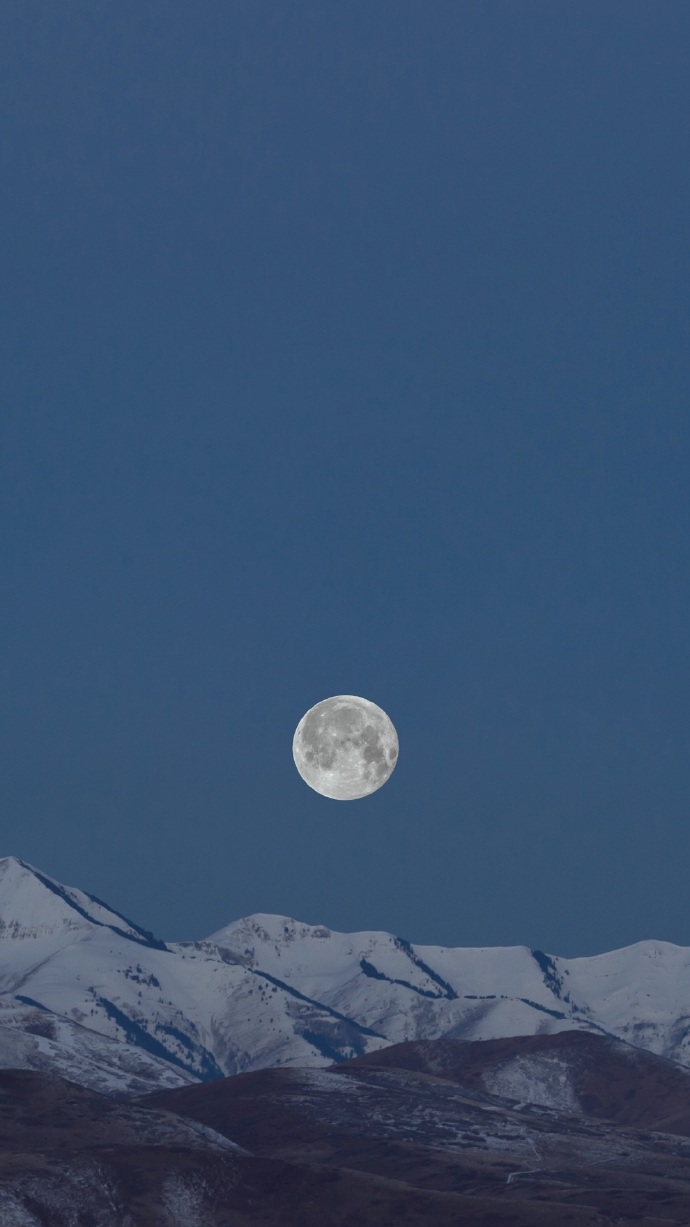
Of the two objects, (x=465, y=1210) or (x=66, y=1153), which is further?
(x=66, y=1153)

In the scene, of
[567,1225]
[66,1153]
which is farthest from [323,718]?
[66,1153]

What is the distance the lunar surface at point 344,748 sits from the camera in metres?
135

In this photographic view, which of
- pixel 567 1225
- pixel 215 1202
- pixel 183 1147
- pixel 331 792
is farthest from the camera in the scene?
pixel 183 1147

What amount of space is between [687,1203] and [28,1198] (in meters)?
80.1

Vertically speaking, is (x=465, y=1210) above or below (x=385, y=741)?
below

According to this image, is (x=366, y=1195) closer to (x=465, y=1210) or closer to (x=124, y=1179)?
(x=465, y=1210)

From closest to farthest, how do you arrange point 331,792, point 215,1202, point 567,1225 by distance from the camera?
point 331,792 < point 567,1225 < point 215,1202

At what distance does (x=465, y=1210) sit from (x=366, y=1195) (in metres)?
14.2

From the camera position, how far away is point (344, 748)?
134 metres

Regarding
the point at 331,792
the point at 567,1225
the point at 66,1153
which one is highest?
the point at 331,792

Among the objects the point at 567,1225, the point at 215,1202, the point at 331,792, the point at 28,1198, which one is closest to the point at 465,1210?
the point at 567,1225

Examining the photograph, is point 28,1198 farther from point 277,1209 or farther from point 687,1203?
point 687,1203

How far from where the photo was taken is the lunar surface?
134750mm

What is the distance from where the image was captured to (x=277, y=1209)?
7333 inches
